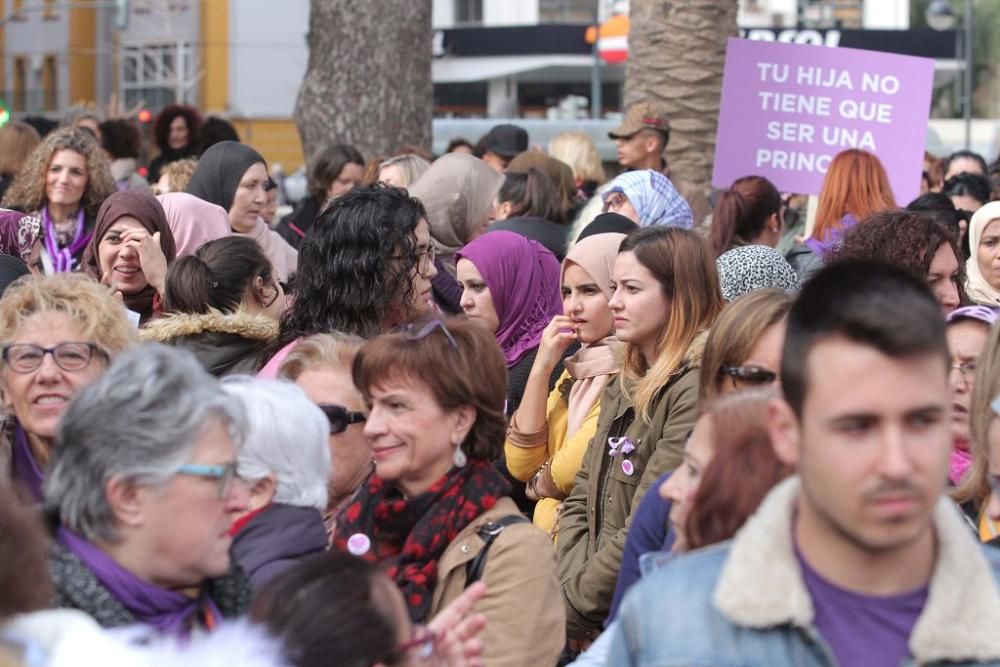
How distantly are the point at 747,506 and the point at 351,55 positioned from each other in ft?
30.6

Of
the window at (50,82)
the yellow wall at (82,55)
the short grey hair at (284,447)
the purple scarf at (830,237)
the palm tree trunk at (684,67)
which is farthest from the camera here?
the window at (50,82)

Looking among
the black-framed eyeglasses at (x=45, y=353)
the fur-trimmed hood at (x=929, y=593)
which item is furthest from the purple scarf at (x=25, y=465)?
the fur-trimmed hood at (x=929, y=593)

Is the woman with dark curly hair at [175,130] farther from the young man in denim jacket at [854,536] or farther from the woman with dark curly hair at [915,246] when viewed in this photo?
the young man in denim jacket at [854,536]

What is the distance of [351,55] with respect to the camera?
1188cm

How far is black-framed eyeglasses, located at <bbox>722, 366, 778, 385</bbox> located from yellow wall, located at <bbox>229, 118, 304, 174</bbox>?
139ft

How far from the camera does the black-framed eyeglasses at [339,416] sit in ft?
15.0

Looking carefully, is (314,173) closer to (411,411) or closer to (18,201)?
(18,201)

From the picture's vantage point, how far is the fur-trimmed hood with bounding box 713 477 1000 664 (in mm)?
2539

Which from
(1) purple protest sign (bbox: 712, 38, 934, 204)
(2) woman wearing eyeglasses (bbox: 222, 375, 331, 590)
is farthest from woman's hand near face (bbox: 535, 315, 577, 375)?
(1) purple protest sign (bbox: 712, 38, 934, 204)

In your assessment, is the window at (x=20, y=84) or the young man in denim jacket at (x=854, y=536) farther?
the window at (x=20, y=84)

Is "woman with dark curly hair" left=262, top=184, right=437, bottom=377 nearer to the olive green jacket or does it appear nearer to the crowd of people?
the crowd of people

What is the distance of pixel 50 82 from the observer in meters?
53.4

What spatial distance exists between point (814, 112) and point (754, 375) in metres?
5.37

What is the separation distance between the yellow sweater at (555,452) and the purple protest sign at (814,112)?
379 centimetres
